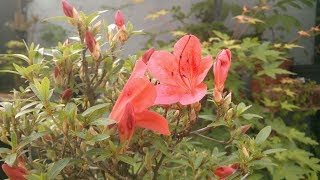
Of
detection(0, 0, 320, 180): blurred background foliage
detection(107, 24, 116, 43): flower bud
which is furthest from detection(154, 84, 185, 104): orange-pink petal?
detection(0, 0, 320, 180): blurred background foliage

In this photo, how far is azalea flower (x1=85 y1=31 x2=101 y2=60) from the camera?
0.69m

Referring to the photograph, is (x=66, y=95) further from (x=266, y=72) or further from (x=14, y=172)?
(x=266, y=72)

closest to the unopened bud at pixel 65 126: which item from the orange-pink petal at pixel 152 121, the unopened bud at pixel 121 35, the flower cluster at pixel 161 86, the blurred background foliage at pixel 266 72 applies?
the flower cluster at pixel 161 86

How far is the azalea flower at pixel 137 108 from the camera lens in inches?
22.4

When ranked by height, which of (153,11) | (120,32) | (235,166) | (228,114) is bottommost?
(153,11)

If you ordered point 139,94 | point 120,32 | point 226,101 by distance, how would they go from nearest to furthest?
point 139,94 < point 226,101 < point 120,32

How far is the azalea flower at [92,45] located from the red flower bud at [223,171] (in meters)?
0.28

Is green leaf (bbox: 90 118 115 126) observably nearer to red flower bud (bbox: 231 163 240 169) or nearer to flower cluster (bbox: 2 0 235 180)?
flower cluster (bbox: 2 0 235 180)

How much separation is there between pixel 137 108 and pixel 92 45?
0.17 m

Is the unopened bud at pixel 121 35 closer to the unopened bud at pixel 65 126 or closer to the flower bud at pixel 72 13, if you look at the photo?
the flower bud at pixel 72 13

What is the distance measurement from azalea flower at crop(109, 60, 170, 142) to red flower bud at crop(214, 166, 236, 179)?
6.5 inches

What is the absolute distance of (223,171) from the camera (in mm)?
715

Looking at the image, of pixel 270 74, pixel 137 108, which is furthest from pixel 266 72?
pixel 137 108

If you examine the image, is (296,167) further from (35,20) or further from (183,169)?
(35,20)
